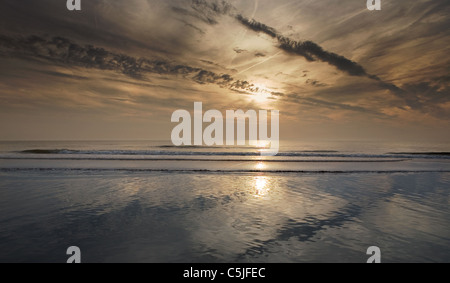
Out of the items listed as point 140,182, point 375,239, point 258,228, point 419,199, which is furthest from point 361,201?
point 140,182

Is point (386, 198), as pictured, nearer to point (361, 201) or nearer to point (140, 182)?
point (361, 201)

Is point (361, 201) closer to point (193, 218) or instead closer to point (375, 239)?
point (375, 239)

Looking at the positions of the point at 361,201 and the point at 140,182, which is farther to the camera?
the point at 140,182

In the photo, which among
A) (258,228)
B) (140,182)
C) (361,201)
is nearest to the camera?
(258,228)

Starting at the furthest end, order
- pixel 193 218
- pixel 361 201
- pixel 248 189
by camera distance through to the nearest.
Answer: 1. pixel 248 189
2. pixel 361 201
3. pixel 193 218

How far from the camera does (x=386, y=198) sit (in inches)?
402

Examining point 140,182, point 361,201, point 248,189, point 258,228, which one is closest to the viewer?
point 258,228

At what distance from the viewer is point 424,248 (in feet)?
17.1
